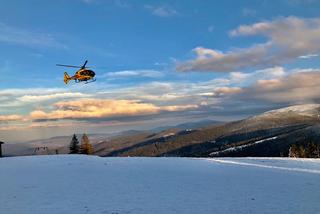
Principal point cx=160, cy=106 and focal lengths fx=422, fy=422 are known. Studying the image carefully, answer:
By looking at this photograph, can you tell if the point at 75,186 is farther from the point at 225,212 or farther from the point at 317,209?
the point at 317,209

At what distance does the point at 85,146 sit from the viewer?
286 feet

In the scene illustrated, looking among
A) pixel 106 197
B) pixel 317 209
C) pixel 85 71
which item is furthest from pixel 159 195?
pixel 85 71

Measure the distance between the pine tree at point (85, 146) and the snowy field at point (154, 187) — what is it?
154 feet

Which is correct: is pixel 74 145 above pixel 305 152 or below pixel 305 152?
above

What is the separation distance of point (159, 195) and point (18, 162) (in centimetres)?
2158

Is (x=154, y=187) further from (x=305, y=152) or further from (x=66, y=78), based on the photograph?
(x=305, y=152)

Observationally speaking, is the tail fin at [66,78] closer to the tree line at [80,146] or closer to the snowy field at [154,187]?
the tree line at [80,146]

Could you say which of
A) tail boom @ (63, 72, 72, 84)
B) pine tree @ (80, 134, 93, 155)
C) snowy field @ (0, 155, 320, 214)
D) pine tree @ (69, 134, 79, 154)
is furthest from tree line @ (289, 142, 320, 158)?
snowy field @ (0, 155, 320, 214)

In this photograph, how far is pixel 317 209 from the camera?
19875 mm

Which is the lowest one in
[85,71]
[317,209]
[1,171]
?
[317,209]

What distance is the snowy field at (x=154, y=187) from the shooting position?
786 inches

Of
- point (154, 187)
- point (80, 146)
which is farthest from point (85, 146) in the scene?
point (154, 187)

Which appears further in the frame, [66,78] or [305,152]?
[305,152]

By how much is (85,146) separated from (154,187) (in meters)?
63.4
